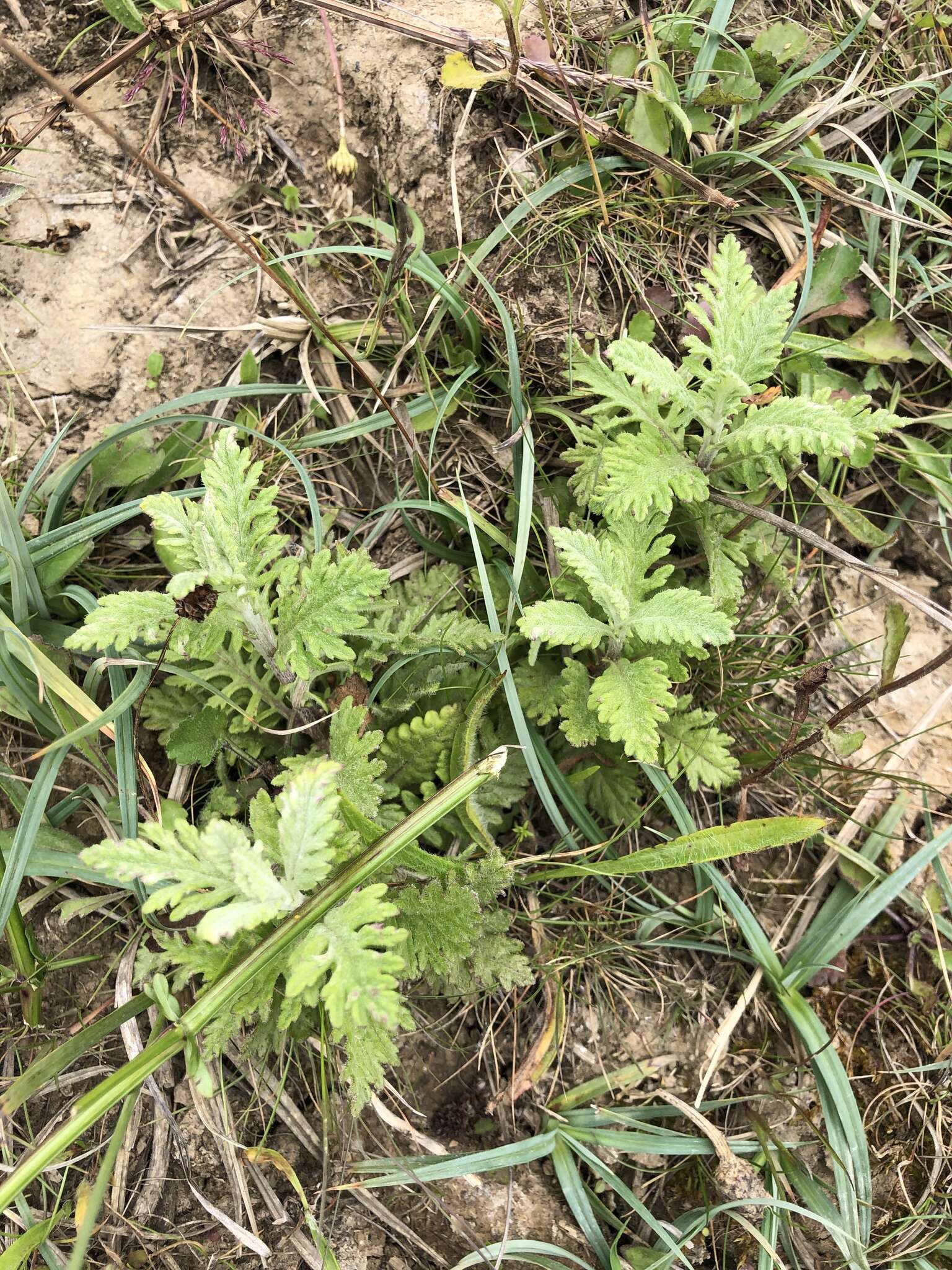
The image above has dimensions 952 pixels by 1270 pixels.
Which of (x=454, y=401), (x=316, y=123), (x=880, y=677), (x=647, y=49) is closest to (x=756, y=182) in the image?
(x=647, y=49)

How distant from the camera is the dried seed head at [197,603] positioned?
2.20 meters

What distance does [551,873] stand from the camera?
2584mm

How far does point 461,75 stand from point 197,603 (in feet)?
6.01

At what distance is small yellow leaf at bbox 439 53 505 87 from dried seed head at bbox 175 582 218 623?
1.74 metres

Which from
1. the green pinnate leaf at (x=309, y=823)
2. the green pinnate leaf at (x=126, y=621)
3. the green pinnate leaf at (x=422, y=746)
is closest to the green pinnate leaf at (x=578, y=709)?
the green pinnate leaf at (x=422, y=746)

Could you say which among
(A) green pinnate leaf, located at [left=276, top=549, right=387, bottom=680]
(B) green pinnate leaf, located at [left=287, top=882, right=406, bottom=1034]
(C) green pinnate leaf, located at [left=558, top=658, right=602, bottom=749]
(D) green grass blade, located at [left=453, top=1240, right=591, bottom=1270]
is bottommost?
(D) green grass blade, located at [left=453, top=1240, right=591, bottom=1270]

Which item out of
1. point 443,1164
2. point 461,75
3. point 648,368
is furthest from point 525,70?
point 443,1164

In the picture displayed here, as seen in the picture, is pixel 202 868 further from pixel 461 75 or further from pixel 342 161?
pixel 461 75

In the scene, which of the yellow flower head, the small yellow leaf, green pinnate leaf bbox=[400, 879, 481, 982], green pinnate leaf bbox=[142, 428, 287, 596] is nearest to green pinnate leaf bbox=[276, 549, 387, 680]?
green pinnate leaf bbox=[142, 428, 287, 596]

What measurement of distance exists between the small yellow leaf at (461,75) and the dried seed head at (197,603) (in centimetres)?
174

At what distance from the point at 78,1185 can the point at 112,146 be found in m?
3.18

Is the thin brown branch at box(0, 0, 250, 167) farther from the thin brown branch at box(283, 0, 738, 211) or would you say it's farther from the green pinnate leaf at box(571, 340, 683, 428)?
the green pinnate leaf at box(571, 340, 683, 428)

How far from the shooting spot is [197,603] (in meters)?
2.21

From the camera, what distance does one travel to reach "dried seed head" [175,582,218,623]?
7.23 feet
